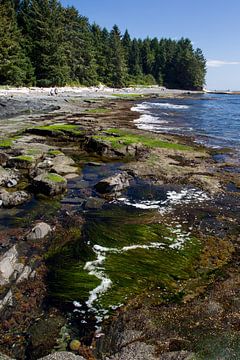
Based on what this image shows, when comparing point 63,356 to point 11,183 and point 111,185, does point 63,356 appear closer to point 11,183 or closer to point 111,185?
point 111,185

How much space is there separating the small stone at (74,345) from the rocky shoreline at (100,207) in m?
0.04

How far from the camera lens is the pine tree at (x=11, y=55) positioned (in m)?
66.2

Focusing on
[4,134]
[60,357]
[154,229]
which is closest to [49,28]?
[4,134]

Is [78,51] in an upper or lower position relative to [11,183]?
upper

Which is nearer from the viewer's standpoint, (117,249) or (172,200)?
(117,249)

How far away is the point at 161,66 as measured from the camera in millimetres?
165500

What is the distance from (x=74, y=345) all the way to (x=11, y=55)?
238ft

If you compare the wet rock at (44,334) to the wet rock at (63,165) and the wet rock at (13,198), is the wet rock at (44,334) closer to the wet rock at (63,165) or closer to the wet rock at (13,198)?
the wet rock at (13,198)

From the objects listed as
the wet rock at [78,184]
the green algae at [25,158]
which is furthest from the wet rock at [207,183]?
the green algae at [25,158]

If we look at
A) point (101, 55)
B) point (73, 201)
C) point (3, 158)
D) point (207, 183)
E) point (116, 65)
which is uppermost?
point (101, 55)

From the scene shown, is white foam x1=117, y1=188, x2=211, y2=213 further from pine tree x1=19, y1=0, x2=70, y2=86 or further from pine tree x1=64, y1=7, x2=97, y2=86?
pine tree x1=64, y1=7, x2=97, y2=86

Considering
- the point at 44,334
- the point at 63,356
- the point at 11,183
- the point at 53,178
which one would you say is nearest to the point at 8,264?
the point at 44,334

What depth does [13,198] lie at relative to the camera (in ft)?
47.0

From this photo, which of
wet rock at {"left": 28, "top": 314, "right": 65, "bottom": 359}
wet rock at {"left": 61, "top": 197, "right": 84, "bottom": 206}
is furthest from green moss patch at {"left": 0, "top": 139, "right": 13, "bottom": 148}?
wet rock at {"left": 28, "top": 314, "right": 65, "bottom": 359}
